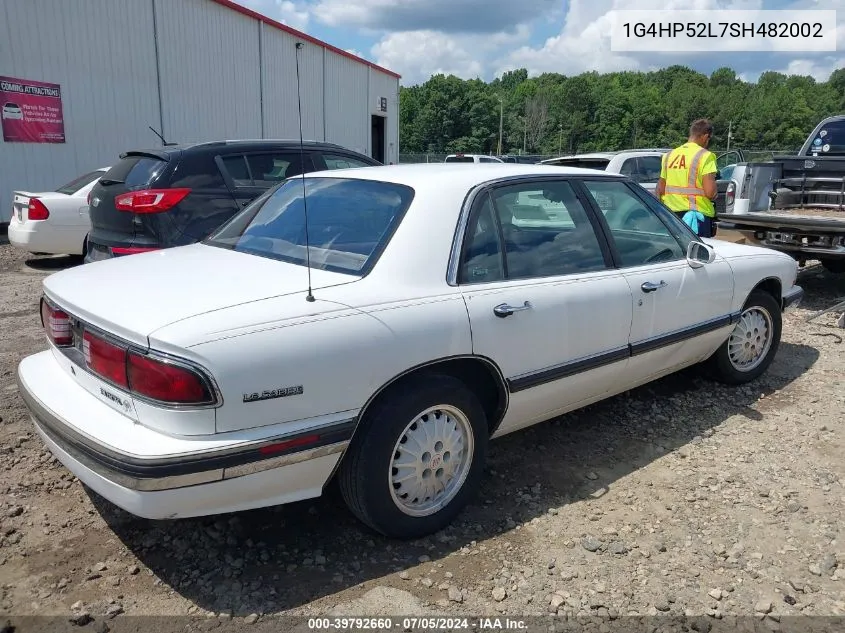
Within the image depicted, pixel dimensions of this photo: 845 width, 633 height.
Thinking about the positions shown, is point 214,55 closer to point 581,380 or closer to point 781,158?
point 781,158

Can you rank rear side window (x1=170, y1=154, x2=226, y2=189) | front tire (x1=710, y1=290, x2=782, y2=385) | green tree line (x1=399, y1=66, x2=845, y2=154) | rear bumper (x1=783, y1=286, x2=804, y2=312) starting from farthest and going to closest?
green tree line (x1=399, y1=66, x2=845, y2=154), rear side window (x1=170, y1=154, x2=226, y2=189), rear bumper (x1=783, y1=286, x2=804, y2=312), front tire (x1=710, y1=290, x2=782, y2=385)

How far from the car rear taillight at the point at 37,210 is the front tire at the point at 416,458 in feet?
25.8

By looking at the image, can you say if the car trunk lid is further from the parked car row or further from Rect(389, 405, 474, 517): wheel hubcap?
the parked car row

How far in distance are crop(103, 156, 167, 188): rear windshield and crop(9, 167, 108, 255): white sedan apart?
302 centimetres

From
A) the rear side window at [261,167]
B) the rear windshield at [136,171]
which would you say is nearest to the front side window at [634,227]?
the rear side window at [261,167]

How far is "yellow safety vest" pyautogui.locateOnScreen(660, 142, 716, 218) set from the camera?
642cm

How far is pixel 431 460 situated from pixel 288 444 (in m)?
0.73


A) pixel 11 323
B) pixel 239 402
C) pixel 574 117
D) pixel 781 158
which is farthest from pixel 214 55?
pixel 574 117

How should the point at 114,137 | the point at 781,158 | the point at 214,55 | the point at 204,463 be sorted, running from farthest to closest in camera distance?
the point at 214,55 < the point at 114,137 < the point at 781,158 < the point at 204,463

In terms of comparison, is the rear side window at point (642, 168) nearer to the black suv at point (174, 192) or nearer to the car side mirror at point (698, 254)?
the black suv at point (174, 192)

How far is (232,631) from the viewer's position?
2.37 metres

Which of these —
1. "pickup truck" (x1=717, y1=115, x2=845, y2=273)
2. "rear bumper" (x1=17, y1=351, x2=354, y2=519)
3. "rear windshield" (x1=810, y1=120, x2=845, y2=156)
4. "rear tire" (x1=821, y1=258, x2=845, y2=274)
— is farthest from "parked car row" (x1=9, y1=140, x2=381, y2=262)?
"rear windshield" (x1=810, y1=120, x2=845, y2=156)

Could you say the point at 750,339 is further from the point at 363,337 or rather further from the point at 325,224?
the point at 363,337

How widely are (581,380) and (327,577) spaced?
1602mm
